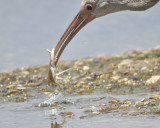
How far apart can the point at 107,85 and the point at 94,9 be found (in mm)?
2243

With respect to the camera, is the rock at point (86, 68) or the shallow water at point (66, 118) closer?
the shallow water at point (66, 118)

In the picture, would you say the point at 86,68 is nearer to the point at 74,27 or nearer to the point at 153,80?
the point at 153,80

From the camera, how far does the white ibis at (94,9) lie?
7559mm

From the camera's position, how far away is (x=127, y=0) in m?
7.57

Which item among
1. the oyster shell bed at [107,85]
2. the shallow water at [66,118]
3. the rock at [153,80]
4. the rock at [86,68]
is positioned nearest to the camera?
the shallow water at [66,118]

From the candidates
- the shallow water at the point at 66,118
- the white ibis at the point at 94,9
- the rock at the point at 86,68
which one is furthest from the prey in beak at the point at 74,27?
the rock at the point at 86,68

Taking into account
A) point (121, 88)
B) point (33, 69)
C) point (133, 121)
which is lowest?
point (133, 121)

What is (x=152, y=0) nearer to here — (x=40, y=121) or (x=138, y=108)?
(x=138, y=108)

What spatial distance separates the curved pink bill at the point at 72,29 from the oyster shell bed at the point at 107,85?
44cm

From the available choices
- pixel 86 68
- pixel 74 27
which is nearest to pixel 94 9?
pixel 74 27

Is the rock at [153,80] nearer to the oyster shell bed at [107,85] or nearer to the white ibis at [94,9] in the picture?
the oyster shell bed at [107,85]

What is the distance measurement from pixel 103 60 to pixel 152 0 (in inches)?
225

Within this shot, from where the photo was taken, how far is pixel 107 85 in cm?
948

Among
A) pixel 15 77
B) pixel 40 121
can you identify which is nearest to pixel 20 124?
pixel 40 121
